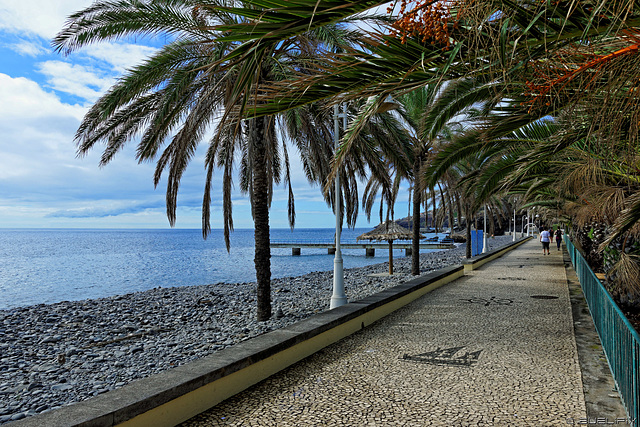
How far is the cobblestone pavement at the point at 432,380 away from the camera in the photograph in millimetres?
3744

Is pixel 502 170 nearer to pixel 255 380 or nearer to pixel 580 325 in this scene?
pixel 580 325

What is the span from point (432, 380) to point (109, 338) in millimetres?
8009

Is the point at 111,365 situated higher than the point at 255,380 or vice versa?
the point at 255,380

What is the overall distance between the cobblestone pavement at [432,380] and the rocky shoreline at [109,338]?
9.37 ft

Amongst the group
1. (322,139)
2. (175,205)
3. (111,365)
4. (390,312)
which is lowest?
(111,365)

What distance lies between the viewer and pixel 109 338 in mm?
9867

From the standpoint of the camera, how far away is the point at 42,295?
25.3 meters

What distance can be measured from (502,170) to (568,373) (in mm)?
5837

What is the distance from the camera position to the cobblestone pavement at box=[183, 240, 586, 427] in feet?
12.3

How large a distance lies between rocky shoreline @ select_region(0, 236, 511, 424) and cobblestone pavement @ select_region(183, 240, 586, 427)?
9.37 feet

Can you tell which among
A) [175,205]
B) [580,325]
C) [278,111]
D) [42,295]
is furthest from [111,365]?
[42,295]

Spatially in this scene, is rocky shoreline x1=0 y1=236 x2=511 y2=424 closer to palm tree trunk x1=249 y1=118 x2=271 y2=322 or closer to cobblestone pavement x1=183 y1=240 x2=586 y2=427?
palm tree trunk x1=249 y1=118 x2=271 y2=322

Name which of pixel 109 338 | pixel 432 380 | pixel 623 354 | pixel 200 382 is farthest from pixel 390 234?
pixel 200 382

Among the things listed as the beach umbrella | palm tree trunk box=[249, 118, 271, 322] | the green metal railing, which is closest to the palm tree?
palm tree trunk box=[249, 118, 271, 322]
